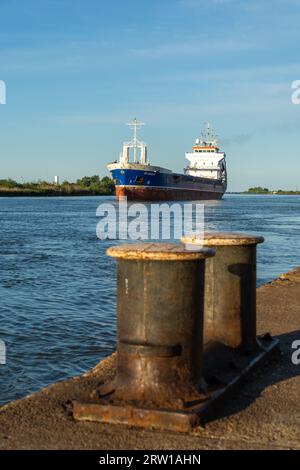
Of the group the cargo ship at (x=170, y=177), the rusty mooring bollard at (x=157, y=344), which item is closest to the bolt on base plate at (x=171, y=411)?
the rusty mooring bollard at (x=157, y=344)

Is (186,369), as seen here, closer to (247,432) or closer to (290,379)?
(247,432)

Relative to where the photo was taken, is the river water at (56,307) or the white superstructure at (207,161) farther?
the white superstructure at (207,161)

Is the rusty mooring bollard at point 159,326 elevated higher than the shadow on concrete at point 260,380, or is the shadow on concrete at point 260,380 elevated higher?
the rusty mooring bollard at point 159,326

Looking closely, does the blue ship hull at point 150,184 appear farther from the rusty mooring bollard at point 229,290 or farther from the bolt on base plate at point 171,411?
the bolt on base plate at point 171,411

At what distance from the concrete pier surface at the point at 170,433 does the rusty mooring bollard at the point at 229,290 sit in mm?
347

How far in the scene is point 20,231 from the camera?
2627 centimetres

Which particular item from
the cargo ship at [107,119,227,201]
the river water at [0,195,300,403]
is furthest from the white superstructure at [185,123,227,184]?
the river water at [0,195,300,403]

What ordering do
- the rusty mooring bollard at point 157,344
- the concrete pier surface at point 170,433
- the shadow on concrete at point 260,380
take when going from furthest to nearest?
the shadow on concrete at point 260,380, the rusty mooring bollard at point 157,344, the concrete pier surface at point 170,433

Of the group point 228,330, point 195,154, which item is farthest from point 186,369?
point 195,154

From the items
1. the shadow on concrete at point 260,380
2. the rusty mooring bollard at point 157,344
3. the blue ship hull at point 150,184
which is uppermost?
the blue ship hull at point 150,184

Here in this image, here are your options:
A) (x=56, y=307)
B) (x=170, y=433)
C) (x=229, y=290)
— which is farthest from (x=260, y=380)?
(x=56, y=307)

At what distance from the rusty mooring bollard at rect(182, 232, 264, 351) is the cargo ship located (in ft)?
185

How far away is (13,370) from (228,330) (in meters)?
2.45

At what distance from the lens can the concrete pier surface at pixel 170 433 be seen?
314 centimetres
